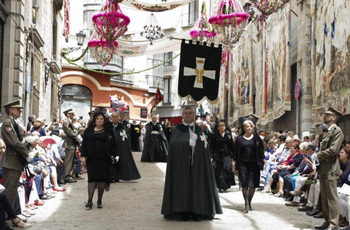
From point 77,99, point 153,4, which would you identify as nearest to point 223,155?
point 153,4

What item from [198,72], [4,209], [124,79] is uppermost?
[124,79]

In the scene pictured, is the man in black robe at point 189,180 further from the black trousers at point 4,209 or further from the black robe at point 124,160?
the black robe at point 124,160

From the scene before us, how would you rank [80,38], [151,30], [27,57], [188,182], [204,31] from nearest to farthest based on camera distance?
[188,182]
[27,57]
[204,31]
[80,38]
[151,30]

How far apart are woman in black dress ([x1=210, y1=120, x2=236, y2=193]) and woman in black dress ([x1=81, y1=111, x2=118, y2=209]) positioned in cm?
408

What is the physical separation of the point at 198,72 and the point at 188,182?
6.95 ft

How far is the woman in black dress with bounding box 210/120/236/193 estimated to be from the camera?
497 inches

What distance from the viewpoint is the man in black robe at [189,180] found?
7.99 meters

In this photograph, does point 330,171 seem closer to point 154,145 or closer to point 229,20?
point 229,20

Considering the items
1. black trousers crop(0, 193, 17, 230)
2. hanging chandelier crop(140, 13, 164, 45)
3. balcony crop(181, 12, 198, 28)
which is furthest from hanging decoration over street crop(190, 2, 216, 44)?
balcony crop(181, 12, 198, 28)

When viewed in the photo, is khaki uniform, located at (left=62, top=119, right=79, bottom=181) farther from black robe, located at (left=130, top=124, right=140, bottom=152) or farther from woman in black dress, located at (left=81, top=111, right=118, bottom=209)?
black robe, located at (left=130, top=124, right=140, bottom=152)

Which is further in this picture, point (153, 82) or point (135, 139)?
point (153, 82)

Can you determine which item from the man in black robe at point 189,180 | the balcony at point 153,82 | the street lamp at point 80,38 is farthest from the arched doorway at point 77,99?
the man in black robe at point 189,180

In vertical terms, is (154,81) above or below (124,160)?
above

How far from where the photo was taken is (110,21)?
15.1 m
